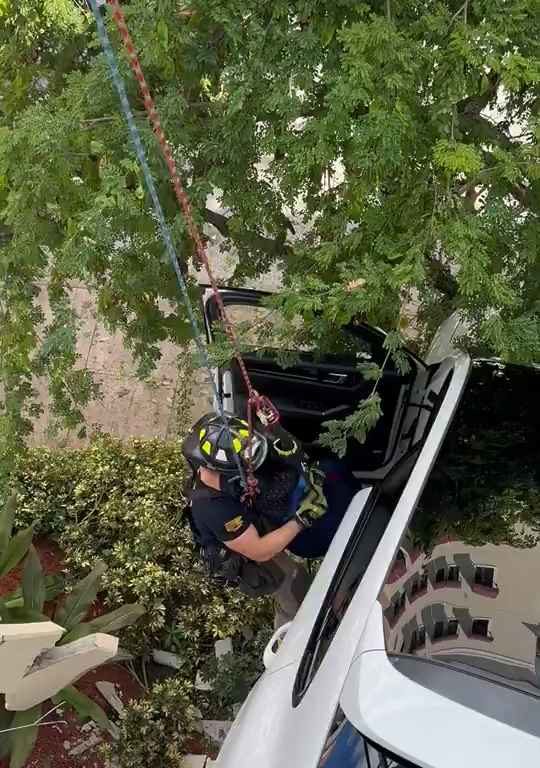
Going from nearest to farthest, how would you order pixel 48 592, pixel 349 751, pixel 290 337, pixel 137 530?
pixel 349 751
pixel 290 337
pixel 48 592
pixel 137 530

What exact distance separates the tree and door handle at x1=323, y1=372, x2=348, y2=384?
441 mm

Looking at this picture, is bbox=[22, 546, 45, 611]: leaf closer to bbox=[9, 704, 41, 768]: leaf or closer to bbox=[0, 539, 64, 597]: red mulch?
bbox=[9, 704, 41, 768]: leaf

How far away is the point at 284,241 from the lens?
11.2 feet

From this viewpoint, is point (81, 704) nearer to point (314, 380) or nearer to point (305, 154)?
point (314, 380)

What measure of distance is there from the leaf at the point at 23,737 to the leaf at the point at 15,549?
665mm

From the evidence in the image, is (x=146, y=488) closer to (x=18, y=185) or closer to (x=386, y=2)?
(x=18, y=185)

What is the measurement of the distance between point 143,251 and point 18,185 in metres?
0.51

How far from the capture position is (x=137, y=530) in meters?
4.07

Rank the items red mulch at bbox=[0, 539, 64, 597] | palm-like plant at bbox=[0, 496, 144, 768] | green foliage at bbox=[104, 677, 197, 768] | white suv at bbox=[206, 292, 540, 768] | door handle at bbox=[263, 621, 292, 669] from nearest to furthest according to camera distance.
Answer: white suv at bbox=[206, 292, 540, 768] → door handle at bbox=[263, 621, 292, 669] → palm-like plant at bbox=[0, 496, 144, 768] → green foliage at bbox=[104, 677, 197, 768] → red mulch at bbox=[0, 539, 64, 597]

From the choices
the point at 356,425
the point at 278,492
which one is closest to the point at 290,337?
the point at 356,425

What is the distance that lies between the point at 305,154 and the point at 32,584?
7.21ft

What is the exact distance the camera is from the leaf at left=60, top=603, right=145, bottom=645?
3.31 m

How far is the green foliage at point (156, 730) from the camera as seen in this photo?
10.5 feet

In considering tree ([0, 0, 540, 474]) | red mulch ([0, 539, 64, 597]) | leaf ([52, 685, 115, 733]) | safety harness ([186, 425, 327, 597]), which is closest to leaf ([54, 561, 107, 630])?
leaf ([52, 685, 115, 733])
